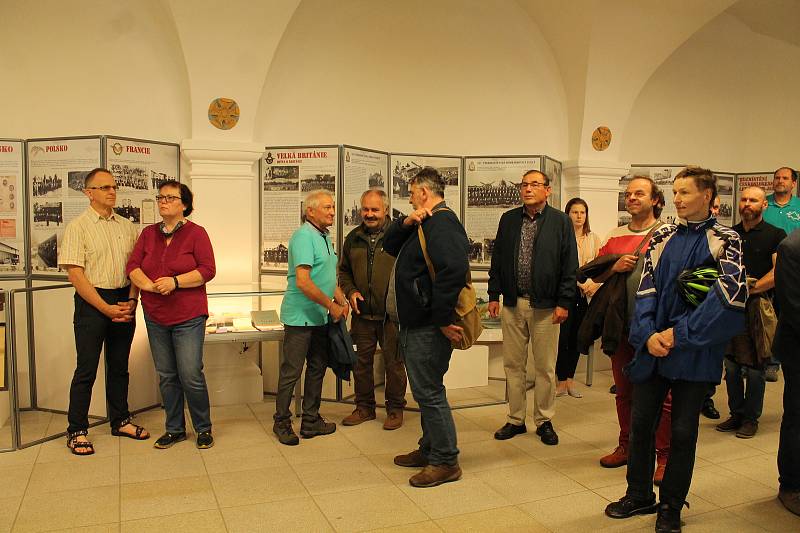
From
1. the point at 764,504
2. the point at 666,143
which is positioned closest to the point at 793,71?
the point at 666,143

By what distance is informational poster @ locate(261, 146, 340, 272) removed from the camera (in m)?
5.48

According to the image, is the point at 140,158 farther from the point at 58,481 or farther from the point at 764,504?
the point at 764,504

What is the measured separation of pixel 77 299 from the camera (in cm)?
416

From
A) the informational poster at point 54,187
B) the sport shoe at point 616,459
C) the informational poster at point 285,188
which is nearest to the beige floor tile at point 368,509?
the sport shoe at point 616,459

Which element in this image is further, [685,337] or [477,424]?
[477,424]

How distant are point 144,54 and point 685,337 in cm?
495

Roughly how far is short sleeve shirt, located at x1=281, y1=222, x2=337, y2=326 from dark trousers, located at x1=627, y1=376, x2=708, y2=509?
2081 millimetres

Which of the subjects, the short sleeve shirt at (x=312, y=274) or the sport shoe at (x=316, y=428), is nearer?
the short sleeve shirt at (x=312, y=274)

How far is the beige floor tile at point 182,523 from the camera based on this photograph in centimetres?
309

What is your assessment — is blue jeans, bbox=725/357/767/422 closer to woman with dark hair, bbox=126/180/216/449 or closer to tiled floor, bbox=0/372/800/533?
tiled floor, bbox=0/372/800/533

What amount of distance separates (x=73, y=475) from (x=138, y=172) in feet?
8.07

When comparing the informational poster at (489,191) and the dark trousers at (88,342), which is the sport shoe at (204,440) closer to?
the dark trousers at (88,342)

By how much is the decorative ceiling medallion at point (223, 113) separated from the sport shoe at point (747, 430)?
4.61 metres

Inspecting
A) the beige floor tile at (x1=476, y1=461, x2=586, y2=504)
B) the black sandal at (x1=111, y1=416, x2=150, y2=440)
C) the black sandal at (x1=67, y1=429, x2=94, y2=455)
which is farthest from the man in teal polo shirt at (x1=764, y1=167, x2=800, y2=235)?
the black sandal at (x1=67, y1=429, x2=94, y2=455)
